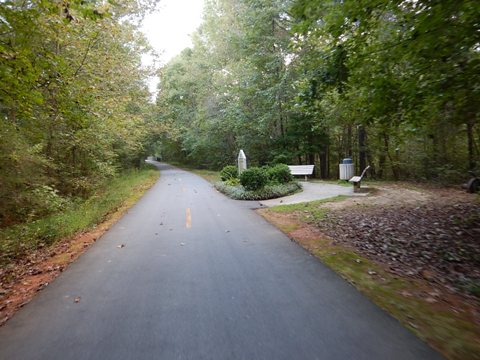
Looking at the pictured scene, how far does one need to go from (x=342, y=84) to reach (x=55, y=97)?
6.44 m

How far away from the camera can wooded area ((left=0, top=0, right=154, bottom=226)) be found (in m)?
4.88

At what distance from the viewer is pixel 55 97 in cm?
641

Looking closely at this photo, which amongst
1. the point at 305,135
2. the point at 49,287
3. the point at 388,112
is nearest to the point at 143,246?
the point at 49,287

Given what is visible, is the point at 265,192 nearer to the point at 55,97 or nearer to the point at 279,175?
the point at 279,175

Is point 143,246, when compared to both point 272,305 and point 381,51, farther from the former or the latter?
point 381,51

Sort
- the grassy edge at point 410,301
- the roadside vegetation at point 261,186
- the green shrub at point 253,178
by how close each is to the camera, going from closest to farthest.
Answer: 1. the grassy edge at point 410,301
2. the roadside vegetation at point 261,186
3. the green shrub at point 253,178

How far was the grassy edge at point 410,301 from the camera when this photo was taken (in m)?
2.91

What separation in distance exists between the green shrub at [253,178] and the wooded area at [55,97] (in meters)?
5.67

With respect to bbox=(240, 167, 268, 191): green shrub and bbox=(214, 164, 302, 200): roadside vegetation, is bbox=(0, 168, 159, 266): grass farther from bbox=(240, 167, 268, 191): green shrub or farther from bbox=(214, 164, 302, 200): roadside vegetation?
bbox=(240, 167, 268, 191): green shrub

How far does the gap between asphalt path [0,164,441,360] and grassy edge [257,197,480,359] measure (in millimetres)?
197

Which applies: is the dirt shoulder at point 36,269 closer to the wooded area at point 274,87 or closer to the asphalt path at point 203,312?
the asphalt path at point 203,312

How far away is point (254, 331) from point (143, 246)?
3858 millimetres

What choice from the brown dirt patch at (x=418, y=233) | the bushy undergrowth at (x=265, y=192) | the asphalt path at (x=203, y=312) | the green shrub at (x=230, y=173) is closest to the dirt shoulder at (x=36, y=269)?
the asphalt path at (x=203, y=312)

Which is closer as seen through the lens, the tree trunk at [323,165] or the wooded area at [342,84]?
the wooded area at [342,84]
